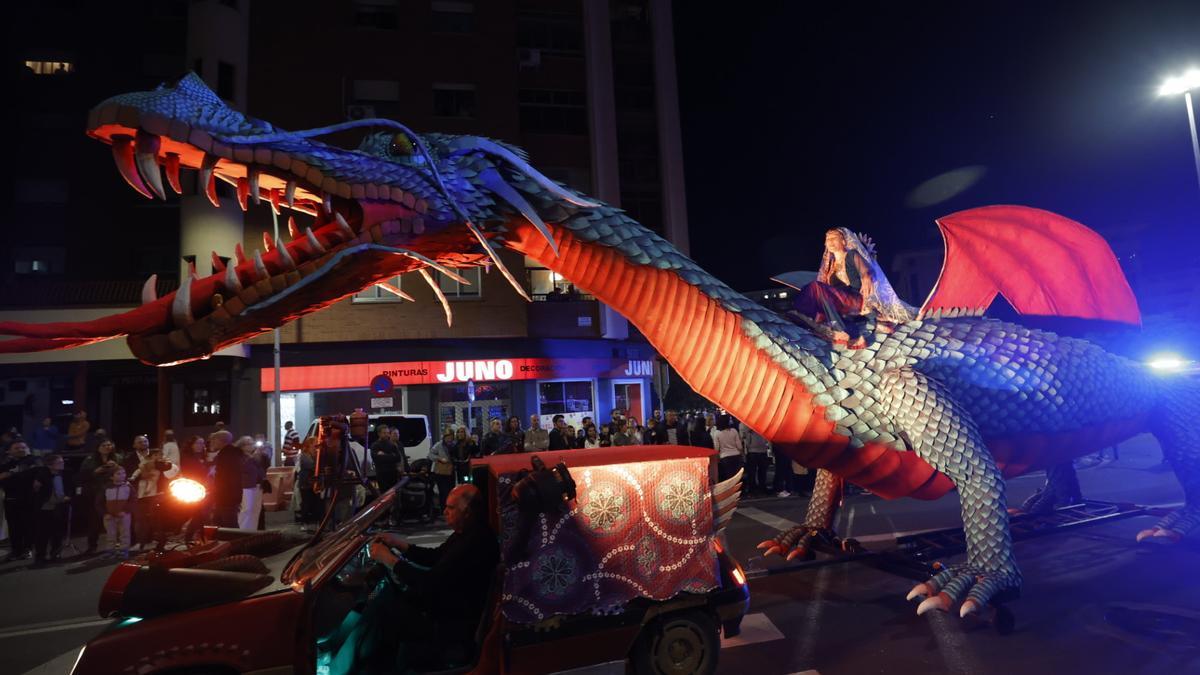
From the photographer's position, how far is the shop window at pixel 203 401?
55.7 ft

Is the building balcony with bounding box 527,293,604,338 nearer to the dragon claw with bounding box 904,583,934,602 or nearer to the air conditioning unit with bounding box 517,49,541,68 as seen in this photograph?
the air conditioning unit with bounding box 517,49,541,68

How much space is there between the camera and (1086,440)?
4828 millimetres

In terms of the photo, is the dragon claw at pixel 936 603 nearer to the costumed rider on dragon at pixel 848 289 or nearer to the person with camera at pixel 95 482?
the costumed rider on dragon at pixel 848 289

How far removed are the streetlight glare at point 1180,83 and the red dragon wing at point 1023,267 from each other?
8883 millimetres

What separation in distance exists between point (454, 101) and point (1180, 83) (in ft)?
56.0

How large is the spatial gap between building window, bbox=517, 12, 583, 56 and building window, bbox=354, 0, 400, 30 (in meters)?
4.38

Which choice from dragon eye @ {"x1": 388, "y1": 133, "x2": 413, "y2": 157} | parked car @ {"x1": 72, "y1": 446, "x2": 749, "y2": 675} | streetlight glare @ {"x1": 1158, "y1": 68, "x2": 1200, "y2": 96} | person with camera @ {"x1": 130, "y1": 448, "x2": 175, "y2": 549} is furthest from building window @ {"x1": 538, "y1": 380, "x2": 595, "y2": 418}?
parked car @ {"x1": 72, "y1": 446, "x2": 749, "y2": 675}

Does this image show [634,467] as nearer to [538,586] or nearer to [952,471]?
[538,586]

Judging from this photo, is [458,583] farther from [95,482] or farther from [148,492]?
[95,482]

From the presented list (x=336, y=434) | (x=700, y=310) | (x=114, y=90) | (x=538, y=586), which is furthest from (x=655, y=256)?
(x=114, y=90)

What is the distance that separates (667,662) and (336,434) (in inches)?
189

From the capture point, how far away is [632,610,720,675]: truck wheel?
313cm

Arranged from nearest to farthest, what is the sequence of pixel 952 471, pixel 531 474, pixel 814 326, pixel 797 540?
pixel 531 474
pixel 952 471
pixel 814 326
pixel 797 540

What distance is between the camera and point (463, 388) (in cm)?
1817
